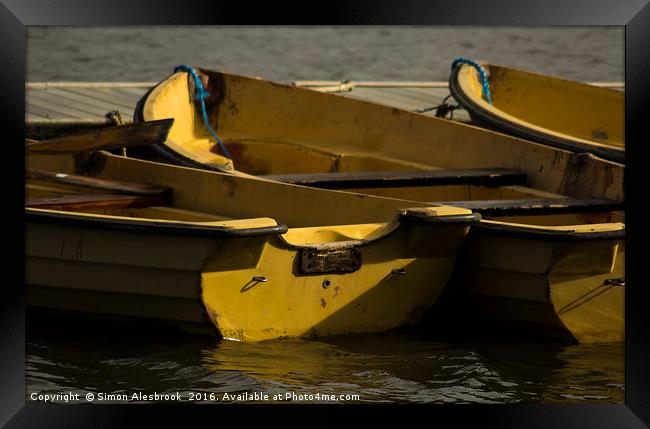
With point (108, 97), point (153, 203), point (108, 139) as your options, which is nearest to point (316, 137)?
point (108, 139)

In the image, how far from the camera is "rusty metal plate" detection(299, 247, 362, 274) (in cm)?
620

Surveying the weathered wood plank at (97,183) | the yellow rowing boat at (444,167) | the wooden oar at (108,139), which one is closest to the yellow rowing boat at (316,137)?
the yellow rowing boat at (444,167)

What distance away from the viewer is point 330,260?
625 cm

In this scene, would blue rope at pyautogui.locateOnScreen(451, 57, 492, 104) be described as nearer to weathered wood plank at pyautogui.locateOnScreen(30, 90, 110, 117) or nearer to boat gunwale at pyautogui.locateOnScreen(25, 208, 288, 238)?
weathered wood plank at pyautogui.locateOnScreen(30, 90, 110, 117)

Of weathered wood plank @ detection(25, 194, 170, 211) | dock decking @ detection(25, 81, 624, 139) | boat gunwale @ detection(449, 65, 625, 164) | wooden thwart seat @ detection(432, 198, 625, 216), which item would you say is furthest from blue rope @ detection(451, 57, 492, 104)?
weathered wood plank @ detection(25, 194, 170, 211)

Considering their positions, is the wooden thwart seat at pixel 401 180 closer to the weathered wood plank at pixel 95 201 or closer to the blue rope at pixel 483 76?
the weathered wood plank at pixel 95 201

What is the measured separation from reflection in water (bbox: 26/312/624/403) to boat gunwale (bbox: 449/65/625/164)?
1.89 m

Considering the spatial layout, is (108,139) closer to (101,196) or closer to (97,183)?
(97,183)

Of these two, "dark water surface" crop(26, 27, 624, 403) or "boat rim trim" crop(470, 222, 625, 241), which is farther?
"boat rim trim" crop(470, 222, 625, 241)

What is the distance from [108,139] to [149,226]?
6.85 ft

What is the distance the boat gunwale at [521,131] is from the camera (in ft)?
26.6

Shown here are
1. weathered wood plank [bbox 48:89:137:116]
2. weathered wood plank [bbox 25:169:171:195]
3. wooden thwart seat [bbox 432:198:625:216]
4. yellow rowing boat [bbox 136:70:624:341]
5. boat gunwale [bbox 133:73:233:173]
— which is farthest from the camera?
weathered wood plank [bbox 48:89:137:116]

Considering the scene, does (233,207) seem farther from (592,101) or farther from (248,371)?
(592,101)


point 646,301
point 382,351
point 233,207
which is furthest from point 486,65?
point 646,301
